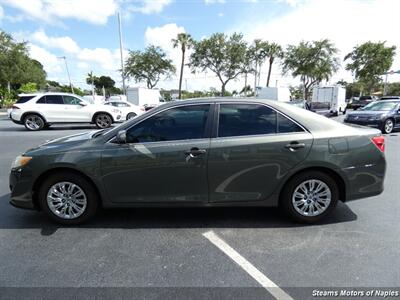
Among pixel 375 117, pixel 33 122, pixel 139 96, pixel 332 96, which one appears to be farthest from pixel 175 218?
pixel 139 96

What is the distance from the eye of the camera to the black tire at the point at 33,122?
13.0 m

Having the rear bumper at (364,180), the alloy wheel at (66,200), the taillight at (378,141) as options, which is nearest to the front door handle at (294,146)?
the rear bumper at (364,180)

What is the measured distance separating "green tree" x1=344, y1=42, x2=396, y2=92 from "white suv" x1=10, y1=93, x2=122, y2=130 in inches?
1466

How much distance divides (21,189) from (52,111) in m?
11.0

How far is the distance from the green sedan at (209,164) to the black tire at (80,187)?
0.04 feet

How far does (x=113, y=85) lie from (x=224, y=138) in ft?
389

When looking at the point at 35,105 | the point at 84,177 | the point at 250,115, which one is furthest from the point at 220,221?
the point at 35,105

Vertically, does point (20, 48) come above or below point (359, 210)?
above

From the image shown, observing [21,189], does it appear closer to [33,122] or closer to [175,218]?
[175,218]

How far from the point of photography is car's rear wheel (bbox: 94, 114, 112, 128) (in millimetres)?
13659

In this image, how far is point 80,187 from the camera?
11.3 feet

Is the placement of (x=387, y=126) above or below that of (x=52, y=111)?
below

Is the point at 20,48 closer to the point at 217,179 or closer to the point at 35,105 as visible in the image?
the point at 35,105

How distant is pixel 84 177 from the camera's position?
11.3 feet
